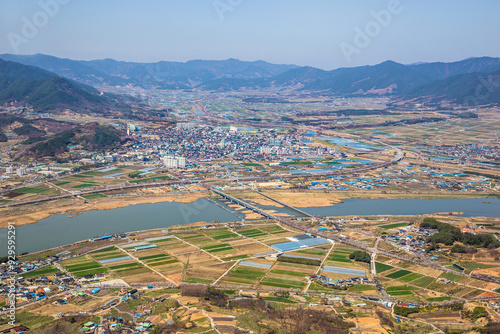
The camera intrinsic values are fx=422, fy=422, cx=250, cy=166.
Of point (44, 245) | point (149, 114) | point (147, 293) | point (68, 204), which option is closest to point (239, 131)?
point (149, 114)

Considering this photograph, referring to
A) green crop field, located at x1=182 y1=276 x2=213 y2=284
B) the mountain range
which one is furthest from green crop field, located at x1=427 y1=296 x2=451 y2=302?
the mountain range

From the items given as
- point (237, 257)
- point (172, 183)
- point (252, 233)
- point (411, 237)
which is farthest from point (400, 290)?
point (172, 183)

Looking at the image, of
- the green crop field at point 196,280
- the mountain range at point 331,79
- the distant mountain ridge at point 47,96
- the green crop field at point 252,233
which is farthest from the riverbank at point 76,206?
the mountain range at point 331,79

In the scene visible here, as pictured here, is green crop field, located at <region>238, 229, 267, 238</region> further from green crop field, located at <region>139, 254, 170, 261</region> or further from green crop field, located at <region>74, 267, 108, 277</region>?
green crop field, located at <region>74, 267, 108, 277</region>

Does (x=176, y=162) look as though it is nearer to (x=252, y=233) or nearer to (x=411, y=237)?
(x=252, y=233)

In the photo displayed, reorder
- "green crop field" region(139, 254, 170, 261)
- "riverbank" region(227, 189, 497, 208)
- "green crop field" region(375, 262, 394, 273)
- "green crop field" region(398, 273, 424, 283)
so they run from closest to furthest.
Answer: "green crop field" region(398, 273, 424, 283)
"green crop field" region(375, 262, 394, 273)
"green crop field" region(139, 254, 170, 261)
"riverbank" region(227, 189, 497, 208)

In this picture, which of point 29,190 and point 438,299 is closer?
point 438,299
